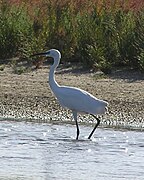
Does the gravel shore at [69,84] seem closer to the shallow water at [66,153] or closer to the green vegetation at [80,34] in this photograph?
the green vegetation at [80,34]

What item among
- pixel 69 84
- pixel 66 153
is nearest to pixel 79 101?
pixel 66 153

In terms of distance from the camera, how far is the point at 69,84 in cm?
1698

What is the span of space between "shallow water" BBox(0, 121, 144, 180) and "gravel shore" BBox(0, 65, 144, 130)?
749mm

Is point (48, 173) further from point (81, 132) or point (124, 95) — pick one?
point (124, 95)

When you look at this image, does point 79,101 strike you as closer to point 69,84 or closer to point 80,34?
point 69,84

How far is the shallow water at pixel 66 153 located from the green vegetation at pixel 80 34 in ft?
14.0

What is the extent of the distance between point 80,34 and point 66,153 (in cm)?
771

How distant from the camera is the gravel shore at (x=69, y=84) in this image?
14895mm

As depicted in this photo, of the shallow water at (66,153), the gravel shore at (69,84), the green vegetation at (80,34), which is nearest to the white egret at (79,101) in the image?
the shallow water at (66,153)

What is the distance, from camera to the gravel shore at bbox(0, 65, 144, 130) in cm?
1489

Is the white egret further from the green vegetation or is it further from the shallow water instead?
Answer: the green vegetation

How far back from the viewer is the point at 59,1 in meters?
22.1

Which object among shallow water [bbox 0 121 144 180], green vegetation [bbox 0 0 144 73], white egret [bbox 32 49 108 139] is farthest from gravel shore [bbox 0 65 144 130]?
white egret [bbox 32 49 108 139]

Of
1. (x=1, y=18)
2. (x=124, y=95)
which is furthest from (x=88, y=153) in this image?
(x=1, y=18)
